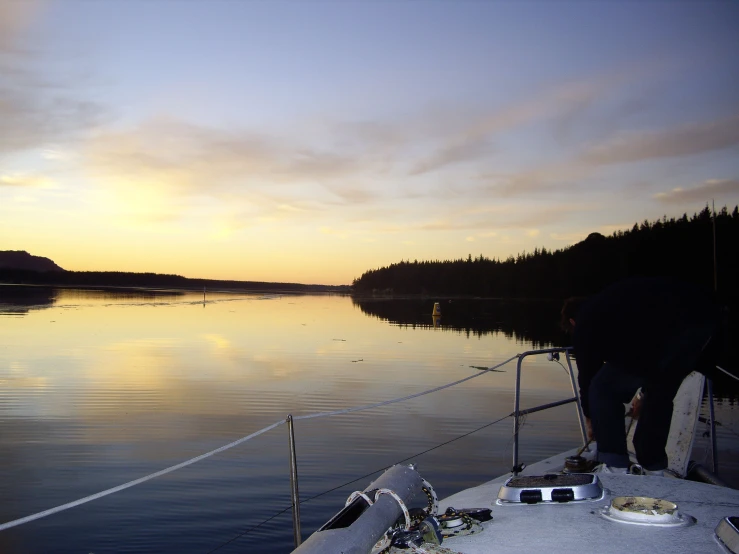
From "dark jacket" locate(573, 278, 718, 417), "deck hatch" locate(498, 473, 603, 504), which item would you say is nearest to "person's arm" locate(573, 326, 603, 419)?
"dark jacket" locate(573, 278, 718, 417)

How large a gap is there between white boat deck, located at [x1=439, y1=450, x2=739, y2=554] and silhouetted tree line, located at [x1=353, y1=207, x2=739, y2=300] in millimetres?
30377

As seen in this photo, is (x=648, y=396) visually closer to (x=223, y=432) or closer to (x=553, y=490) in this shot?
(x=553, y=490)

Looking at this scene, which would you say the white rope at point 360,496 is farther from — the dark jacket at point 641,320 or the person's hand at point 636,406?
the person's hand at point 636,406

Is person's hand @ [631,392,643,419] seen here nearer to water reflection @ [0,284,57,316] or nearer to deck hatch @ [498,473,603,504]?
deck hatch @ [498,473,603,504]

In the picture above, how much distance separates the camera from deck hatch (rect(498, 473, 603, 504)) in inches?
131

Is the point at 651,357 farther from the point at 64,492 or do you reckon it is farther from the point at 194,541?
the point at 64,492

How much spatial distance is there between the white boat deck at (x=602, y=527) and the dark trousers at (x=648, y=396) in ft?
3.25

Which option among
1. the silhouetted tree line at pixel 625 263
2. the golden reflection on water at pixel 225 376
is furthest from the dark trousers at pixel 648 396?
the silhouetted tree line at pixel 625 263

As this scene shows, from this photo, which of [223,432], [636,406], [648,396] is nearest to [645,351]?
[648,396]

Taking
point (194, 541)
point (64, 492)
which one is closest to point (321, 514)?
point (194, 541)

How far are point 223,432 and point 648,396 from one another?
337 inches

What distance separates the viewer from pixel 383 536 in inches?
117

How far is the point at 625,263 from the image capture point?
9262 cm

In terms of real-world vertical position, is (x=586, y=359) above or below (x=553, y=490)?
above
